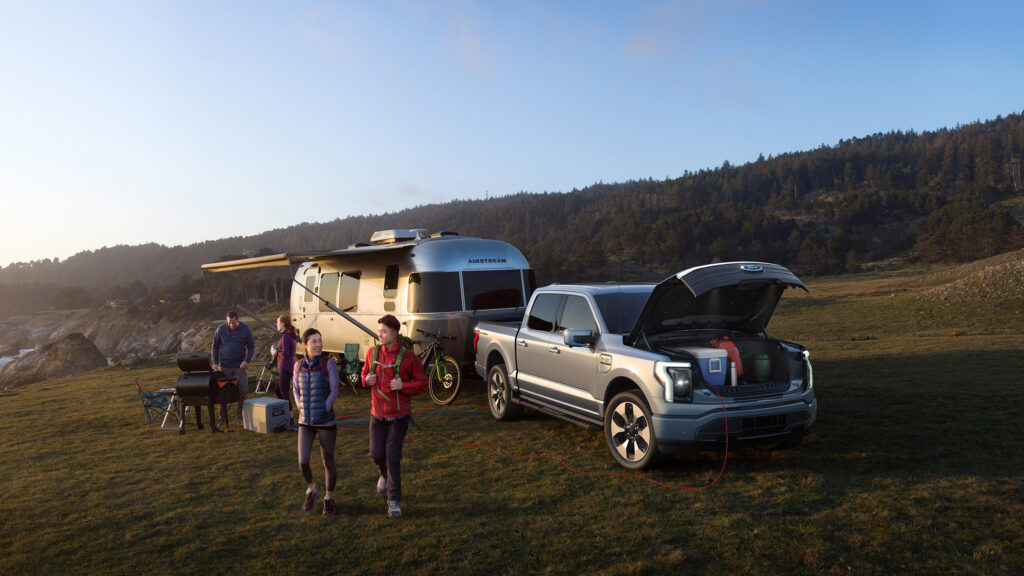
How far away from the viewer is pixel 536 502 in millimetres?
5699

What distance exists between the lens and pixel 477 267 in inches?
445

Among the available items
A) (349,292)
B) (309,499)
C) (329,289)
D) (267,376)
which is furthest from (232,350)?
(267,376)

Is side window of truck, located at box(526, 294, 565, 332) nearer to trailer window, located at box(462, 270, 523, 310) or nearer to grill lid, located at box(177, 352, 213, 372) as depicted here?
A: trailer window, located at box(462, 270, 523, 310)

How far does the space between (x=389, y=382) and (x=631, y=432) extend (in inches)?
105

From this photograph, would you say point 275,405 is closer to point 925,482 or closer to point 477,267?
point 477,267

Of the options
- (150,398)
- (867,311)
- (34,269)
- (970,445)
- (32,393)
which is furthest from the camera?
(34,269)

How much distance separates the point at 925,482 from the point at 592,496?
10.1ft

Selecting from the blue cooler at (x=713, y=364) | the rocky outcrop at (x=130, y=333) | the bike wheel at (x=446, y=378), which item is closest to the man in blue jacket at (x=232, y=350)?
the bike wheel at (x=446, y=378)

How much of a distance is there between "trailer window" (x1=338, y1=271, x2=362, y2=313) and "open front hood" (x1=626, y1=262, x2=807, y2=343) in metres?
7.17

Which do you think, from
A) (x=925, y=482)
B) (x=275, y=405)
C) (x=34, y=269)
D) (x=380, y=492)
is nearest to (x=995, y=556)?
(x=925, y=482)

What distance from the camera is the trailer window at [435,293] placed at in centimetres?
1081

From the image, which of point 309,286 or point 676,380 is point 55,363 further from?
point 676,380

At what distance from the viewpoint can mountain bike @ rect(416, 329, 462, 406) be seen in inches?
413

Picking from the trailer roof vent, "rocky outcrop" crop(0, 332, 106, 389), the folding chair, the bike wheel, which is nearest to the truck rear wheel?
the bike wheel
